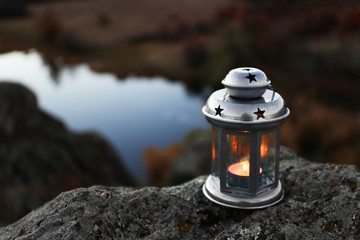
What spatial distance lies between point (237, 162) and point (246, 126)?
69 cm

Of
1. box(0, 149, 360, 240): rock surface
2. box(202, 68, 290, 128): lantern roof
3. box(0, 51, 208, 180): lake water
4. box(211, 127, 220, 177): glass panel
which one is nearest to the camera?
box(0, 149, 360, 240): rock surface

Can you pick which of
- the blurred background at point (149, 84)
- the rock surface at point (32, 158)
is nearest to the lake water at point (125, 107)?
the blurred background at point (149, 84)

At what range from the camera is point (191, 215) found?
2.77 m

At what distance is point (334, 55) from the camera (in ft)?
58.2

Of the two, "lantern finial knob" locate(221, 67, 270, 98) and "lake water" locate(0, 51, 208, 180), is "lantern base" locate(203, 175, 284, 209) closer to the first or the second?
"lantern finial knob" locate(221, 67, 270, 98)

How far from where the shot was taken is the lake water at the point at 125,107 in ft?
46.4

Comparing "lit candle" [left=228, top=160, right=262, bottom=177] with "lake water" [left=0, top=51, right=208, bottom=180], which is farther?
"lake water" [left=0, top=51, right=208, bottom=180]

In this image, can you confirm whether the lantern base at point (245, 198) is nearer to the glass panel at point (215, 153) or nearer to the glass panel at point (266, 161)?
the glass panel at point (266, 161)

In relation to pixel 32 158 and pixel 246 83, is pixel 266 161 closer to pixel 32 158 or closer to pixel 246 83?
pixel 246 83

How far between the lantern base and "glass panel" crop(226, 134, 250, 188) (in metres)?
0.13

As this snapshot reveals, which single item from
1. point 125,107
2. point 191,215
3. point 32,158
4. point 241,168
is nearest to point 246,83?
point 241,168

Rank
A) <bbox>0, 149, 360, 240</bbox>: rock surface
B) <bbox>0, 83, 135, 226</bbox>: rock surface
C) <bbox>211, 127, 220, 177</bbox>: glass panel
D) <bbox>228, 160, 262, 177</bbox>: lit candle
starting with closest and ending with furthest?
<bbox>0, 149, 360, 240</bbox>: rock surface < <bbox>228, 160, 262, 177</bbox>: lit candle < <bbox>211, 127, 220, 177</bbox>: glass panel < <bbox>0, 83, 135, 226</bbox>: rock surface

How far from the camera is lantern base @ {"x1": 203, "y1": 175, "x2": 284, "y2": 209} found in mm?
2787

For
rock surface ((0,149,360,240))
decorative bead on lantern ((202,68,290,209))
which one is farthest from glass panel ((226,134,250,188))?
rock surface ((0,149,360,240))
